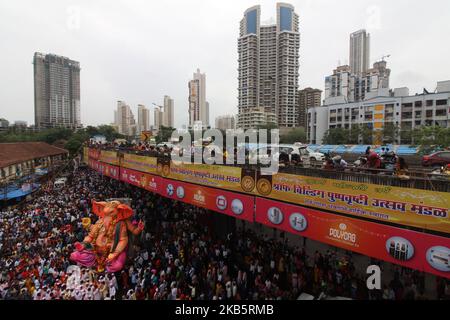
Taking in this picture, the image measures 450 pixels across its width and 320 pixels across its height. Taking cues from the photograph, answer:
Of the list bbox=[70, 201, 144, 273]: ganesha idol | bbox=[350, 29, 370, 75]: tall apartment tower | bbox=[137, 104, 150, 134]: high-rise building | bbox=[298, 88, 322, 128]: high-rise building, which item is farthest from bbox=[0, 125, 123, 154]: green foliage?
bbox=[350, 29, 370, 75]: tall apartment tower

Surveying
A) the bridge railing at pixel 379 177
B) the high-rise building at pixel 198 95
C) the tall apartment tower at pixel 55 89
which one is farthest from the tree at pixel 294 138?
the tall apartment tower at pixel 55 89

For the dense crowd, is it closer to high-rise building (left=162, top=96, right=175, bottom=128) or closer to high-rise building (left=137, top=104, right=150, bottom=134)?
high-rise building (left=162, top=96, right=175, bottom=128)

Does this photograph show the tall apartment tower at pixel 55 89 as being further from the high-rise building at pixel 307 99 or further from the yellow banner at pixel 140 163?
the yellow banner at pixel 140 163

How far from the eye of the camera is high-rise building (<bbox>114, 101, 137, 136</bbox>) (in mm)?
101750

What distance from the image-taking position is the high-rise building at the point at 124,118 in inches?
4006

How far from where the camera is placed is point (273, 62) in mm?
86500

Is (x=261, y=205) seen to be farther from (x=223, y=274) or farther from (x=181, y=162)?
(x=181, y=162)

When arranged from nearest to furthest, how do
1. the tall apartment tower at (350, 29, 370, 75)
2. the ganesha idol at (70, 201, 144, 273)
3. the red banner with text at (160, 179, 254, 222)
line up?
1. the ganesha idol at (70, 201, 144, 273)
2. the red banner with text at (160, 179, 254, 222)
3. the tall apartment tower at (350, 29, 370, 75)

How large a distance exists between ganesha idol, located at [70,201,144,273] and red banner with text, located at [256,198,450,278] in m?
6.05

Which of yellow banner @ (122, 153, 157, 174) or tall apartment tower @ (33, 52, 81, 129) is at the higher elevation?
tall apartment tower @ (33, 52, 81, 129)

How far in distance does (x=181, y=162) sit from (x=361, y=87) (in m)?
87.3

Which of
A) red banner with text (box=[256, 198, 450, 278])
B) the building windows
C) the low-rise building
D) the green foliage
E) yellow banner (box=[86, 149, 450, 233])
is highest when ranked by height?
the building windows
